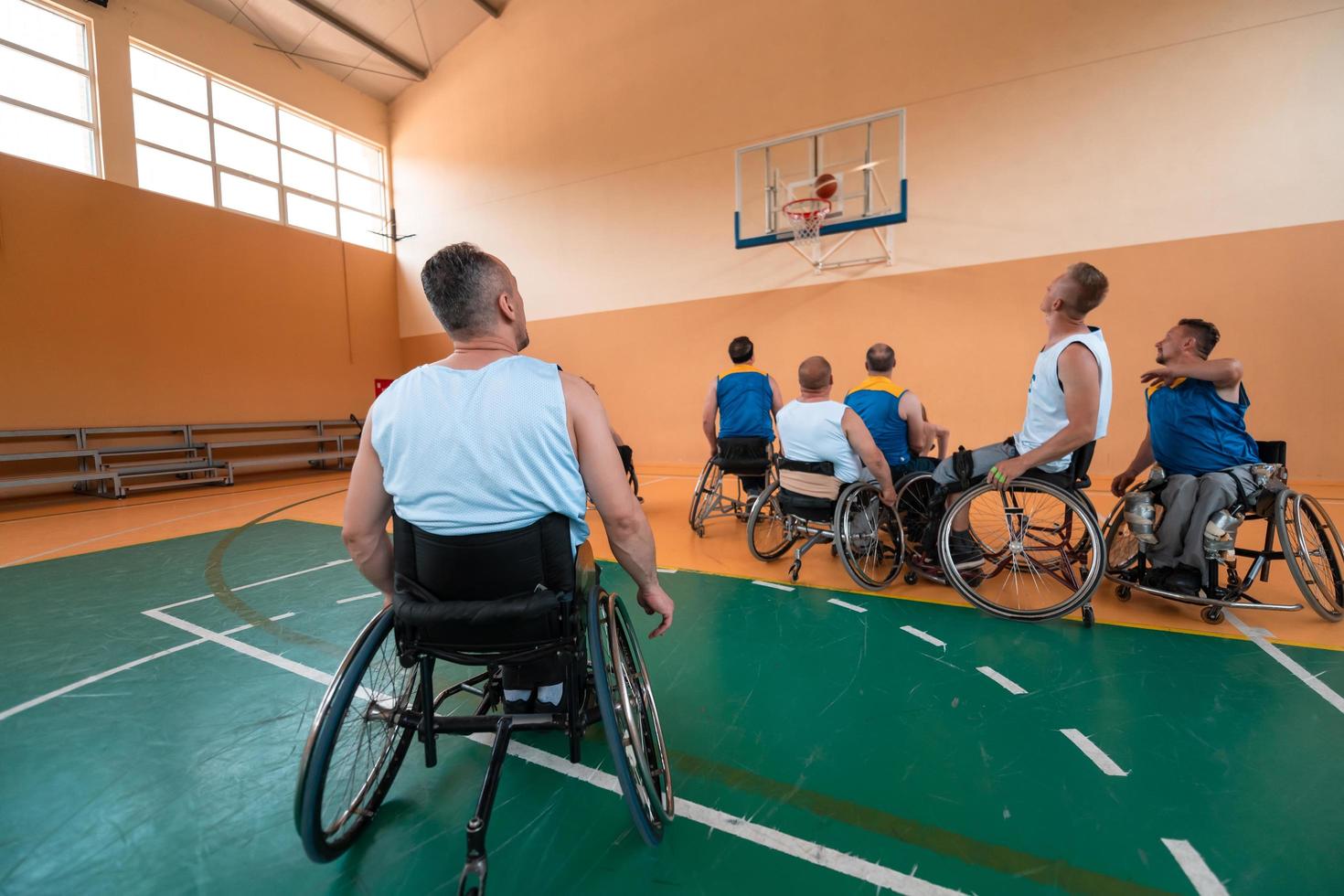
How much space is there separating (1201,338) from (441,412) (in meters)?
2.94

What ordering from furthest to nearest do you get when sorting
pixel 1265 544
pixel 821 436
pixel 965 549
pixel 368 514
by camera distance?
pixel 821 436, pixel 965 549, pixel 1265 544, pixel 368 514

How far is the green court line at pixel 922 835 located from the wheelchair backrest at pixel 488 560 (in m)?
0.71

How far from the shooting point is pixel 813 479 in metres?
2.72

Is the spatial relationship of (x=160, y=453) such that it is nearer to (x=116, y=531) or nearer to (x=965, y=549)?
(x=116, y=531)

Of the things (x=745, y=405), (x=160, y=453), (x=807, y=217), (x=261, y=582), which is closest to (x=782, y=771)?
(x=745, y=405)

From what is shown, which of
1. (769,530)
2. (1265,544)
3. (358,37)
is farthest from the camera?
(358,37)

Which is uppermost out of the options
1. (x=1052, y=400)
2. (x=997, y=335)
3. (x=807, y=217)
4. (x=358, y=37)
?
(x=358, y=37)

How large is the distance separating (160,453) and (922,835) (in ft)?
29.9

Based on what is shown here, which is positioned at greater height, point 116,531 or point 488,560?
point 488,560

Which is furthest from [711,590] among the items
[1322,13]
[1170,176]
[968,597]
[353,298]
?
[353,298]

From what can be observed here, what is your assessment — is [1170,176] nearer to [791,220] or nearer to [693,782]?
[791,220]

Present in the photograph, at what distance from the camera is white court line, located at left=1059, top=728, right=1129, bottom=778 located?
1.37 metres

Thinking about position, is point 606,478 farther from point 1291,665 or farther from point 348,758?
point 1291,665

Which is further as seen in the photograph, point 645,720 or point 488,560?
point 645,720
